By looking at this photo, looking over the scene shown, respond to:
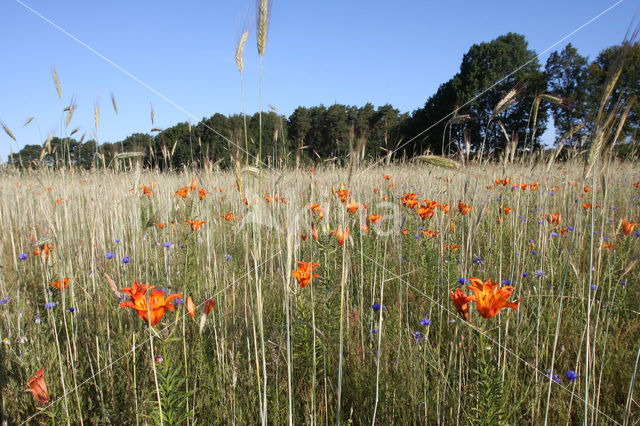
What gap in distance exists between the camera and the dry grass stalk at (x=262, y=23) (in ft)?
3.53

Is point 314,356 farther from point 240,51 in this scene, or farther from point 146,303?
point 240,51

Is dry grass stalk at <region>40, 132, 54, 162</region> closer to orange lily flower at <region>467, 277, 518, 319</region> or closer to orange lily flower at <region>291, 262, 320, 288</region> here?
orange lily flower at <region>291, 262, 320, 288</region>

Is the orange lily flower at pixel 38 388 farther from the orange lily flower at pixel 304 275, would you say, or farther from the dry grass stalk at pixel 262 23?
the dry grass stalk at pixel 262 23

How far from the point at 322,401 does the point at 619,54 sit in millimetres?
1782

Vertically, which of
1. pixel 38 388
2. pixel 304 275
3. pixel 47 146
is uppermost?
pixel 47 146

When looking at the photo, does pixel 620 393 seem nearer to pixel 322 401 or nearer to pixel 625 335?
pixel 625 335

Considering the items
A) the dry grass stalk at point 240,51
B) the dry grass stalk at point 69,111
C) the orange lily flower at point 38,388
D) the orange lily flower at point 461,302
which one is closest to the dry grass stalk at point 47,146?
the dry grass stalk at point 69,111

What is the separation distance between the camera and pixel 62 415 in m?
1.20

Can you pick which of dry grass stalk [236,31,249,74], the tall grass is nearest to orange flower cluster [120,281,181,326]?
the tall grass

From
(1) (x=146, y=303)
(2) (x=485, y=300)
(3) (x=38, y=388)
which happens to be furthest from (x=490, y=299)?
(3) (x=38, y=388)

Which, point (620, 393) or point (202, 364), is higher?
point (202, 364)

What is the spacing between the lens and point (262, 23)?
3.63 feet

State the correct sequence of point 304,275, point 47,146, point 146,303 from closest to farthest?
1. point 146,303
2. point 304,275
3. point 47,146

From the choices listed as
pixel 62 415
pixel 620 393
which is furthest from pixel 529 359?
pixel 62 415
